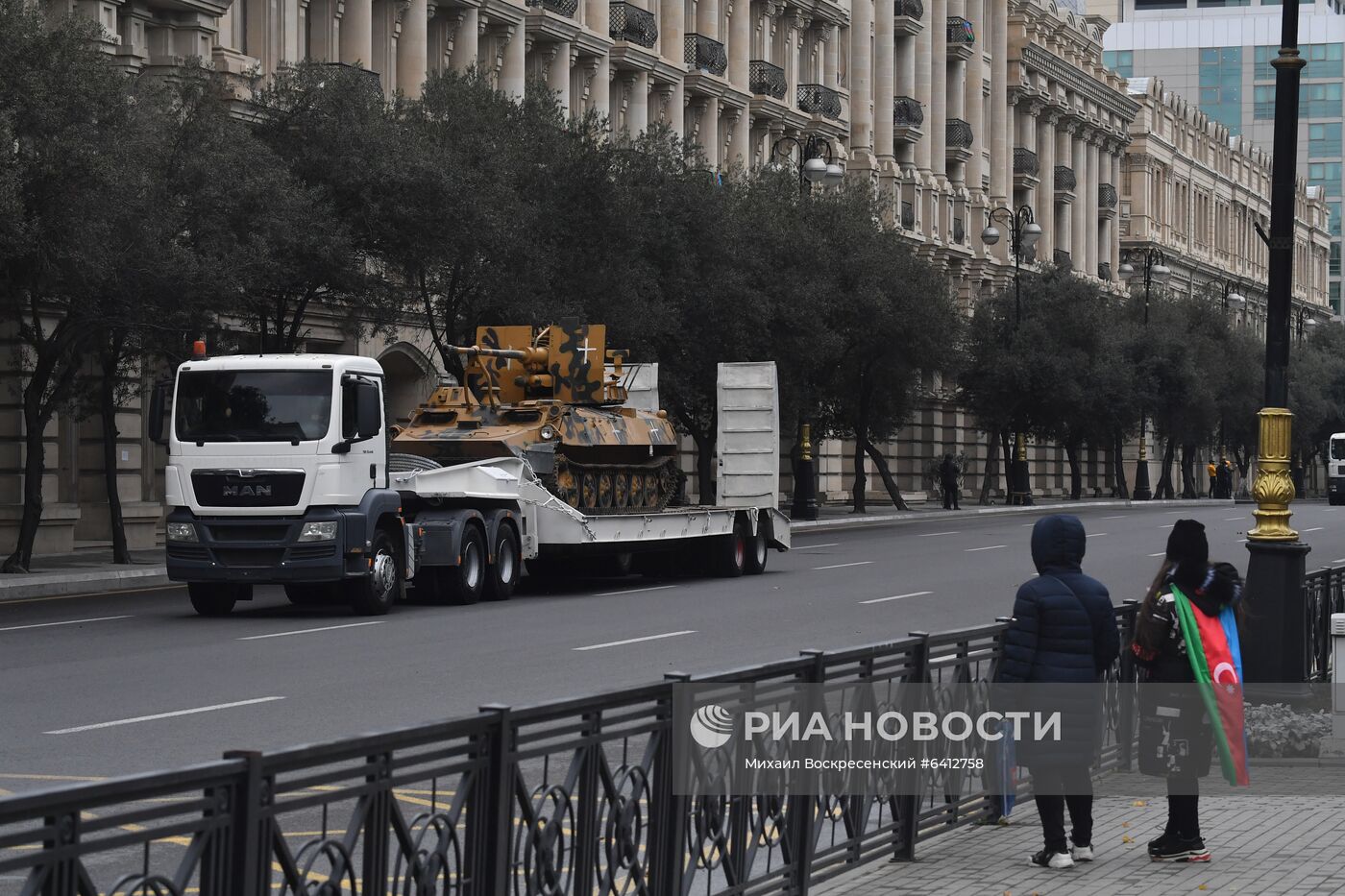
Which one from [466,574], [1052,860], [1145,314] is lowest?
[466,574]

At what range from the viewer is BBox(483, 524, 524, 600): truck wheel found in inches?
977

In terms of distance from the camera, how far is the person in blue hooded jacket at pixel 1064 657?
865 cm

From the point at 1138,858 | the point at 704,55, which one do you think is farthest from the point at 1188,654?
the point at 704,55

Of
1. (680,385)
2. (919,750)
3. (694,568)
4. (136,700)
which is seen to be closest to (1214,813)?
(919,750)

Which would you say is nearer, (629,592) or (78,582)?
(78,582)

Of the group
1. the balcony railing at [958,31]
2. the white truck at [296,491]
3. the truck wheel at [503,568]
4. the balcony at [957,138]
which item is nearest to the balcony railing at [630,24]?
the balcony at [957,138]

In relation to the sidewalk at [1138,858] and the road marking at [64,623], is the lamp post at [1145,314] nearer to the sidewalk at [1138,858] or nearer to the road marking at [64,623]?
the road marking at [64,623]

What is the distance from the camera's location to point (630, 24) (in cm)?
5353

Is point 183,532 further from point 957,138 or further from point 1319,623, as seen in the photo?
point 957,138

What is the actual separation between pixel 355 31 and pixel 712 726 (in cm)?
3650

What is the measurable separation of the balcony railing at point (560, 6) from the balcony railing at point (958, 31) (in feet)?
105

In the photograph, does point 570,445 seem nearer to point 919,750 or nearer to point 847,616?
point 847,616

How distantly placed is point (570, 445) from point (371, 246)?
20.3 feet

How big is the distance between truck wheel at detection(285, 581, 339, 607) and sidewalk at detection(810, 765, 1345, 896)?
48.5 feet
